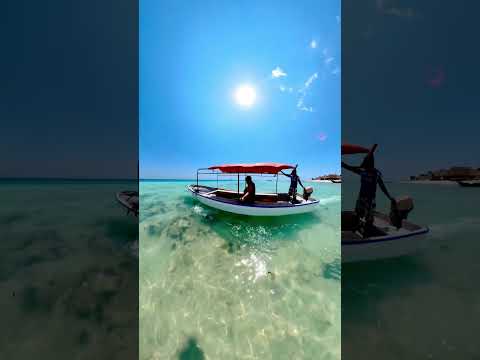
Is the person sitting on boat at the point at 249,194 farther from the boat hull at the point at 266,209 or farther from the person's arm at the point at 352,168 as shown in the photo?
the person's arm at the point at 352,168

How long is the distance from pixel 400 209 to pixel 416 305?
5.33 ft

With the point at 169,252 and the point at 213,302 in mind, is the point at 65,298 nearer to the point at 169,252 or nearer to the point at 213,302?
the point at 213,302

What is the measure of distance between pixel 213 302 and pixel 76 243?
7.62ft

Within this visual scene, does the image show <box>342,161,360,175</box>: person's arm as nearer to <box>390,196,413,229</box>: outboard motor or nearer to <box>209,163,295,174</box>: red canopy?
<box>390,196,413,229</box>: outboard motor

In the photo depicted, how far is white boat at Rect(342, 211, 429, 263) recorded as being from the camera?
295 centimetres

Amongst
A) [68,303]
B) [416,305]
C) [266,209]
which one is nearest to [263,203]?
[266,209]

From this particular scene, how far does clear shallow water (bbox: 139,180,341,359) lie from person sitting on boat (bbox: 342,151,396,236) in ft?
4.07

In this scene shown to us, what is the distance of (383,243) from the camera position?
2977 mm

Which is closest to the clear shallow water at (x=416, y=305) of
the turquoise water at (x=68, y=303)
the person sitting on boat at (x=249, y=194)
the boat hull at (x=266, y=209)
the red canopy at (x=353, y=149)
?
the red canopy at (x=353, y=149)

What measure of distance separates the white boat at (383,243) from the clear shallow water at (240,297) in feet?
1.88

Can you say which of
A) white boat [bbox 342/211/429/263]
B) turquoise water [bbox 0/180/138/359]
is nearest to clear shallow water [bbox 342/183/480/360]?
white boat [bbox 342/211/429/263]

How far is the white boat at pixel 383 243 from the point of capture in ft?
9.66

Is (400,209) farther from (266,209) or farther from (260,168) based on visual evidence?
(260,168)

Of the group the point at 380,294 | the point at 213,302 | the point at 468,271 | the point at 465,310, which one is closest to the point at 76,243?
the point at 213,302
